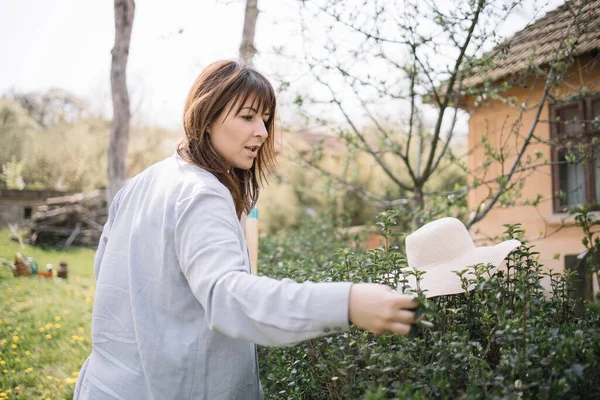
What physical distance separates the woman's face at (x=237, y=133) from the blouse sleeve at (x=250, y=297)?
39 centimetres

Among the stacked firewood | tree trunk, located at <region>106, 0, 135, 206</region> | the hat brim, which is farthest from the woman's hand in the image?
the stacked firewood

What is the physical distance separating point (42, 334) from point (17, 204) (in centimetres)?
1212

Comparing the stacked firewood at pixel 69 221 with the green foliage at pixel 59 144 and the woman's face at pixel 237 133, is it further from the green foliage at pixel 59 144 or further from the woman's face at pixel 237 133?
the woman's face at pixel 237 133

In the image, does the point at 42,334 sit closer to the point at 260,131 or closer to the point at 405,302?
the point at 260,131

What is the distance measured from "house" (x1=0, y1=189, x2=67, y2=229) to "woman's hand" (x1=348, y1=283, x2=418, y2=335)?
671 inches

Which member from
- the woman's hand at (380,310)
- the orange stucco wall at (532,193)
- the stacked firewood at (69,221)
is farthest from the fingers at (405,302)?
the stacked firewood at (69,221)

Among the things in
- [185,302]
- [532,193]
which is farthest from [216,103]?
[532,193]

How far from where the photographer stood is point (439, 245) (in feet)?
7.57

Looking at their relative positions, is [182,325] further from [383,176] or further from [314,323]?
[383,176]

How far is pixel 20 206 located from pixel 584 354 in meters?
17.8

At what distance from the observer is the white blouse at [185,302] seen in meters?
1.10

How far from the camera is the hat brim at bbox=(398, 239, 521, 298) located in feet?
6.60

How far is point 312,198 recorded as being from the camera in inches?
667

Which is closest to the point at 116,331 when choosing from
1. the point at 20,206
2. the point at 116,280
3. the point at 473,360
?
the point at 116,280
